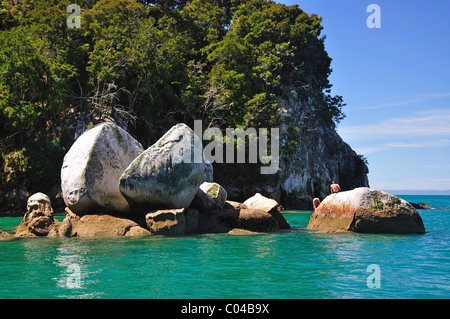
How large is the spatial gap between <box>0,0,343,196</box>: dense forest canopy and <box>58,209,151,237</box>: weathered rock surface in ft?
41.7

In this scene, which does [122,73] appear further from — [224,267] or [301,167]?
[224,267]

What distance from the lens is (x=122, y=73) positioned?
29875 millimetres

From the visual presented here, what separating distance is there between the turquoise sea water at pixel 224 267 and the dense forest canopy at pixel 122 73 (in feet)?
48.3

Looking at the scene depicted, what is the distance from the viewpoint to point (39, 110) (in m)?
27.1

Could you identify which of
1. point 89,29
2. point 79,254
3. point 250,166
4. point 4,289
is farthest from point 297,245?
point 89,29

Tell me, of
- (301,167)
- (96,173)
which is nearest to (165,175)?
(96,173)

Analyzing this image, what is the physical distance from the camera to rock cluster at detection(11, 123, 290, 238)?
1483 cm

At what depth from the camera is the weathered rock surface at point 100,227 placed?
14.8m

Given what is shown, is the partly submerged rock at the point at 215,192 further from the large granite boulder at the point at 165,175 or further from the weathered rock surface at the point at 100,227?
the weathered rock surface at the point at 100,227

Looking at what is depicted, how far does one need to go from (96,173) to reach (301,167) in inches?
1158

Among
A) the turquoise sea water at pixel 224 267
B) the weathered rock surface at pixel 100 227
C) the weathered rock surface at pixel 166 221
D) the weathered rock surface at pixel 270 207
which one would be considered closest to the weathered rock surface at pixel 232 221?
the weathered rock surface at pixel 270 207

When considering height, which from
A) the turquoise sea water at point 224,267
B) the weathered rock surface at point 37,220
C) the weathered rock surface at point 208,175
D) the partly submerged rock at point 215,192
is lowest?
the turquoise sea water at point 224,267

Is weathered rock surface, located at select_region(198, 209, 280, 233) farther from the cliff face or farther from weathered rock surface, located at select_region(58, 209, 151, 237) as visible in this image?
the cliff face

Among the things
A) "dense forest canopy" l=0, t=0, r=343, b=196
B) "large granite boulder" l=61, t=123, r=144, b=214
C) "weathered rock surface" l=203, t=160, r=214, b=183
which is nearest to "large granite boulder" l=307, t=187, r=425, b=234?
"weathered rock surface" l=203, t=160, r=214, b=183
